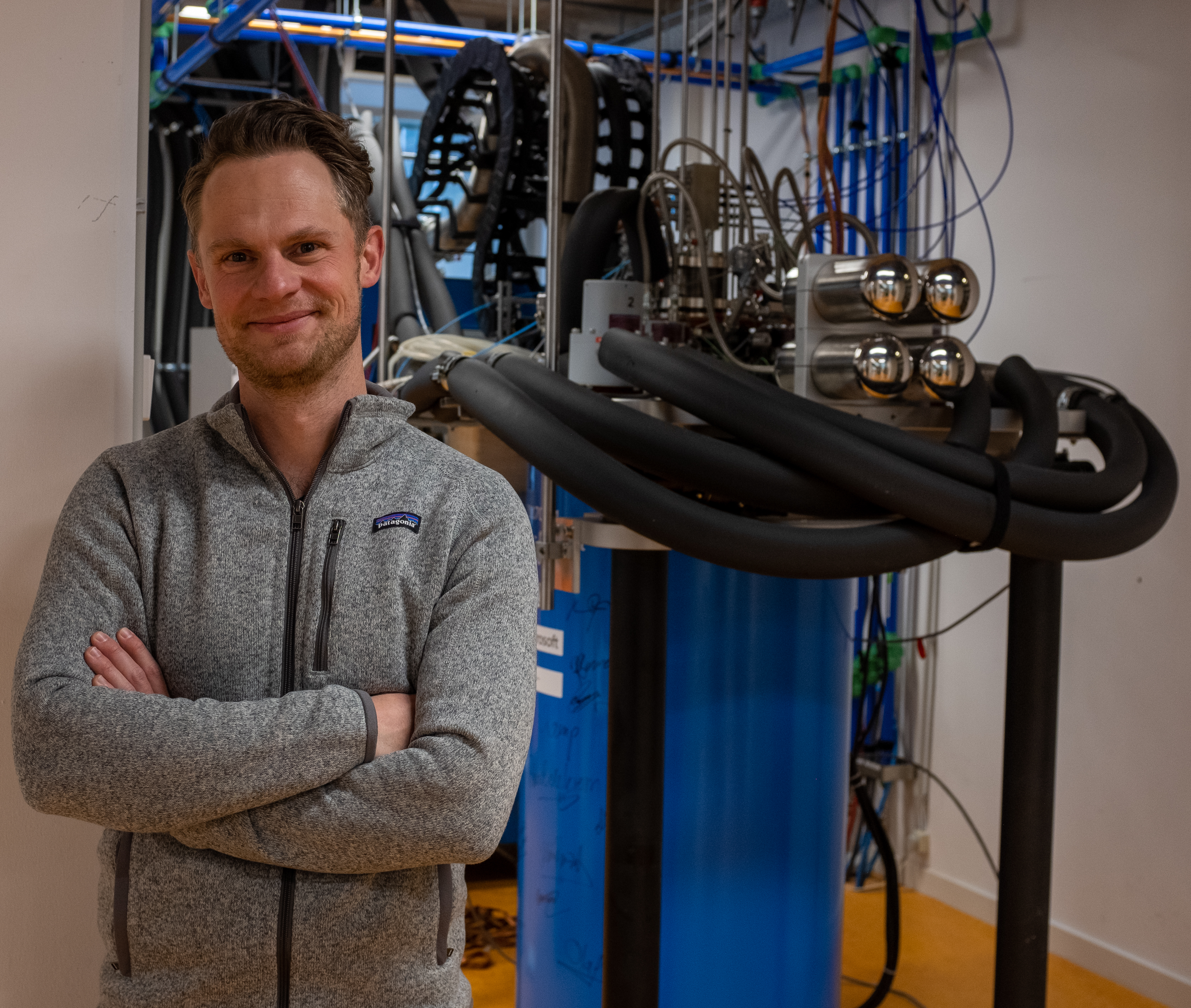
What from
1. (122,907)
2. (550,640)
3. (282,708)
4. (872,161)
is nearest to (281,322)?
(282,708)

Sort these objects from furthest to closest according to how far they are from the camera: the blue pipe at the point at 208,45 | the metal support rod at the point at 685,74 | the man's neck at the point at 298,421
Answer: the blue pipe at the point at 208,45
the metal support rod at the point at 685,74
the man's neck at the point at 298,421

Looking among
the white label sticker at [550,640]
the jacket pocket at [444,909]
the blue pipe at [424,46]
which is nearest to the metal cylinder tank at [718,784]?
the white label sticker at [550,640]

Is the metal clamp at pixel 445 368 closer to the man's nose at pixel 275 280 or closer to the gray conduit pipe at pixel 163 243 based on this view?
the man's nose at pixel 275 280

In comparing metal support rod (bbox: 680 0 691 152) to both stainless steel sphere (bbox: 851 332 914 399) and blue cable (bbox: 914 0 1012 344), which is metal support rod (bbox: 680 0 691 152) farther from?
blue cable (bbox: 914 0 1012 344)

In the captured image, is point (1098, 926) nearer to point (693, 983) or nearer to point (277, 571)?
point (693, 983)

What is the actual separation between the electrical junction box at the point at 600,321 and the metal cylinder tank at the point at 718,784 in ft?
0.73

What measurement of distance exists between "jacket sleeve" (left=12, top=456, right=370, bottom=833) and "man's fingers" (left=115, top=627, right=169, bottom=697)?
0.13ft

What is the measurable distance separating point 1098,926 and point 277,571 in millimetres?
2734

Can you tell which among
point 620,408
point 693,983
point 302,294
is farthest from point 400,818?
point 693,983

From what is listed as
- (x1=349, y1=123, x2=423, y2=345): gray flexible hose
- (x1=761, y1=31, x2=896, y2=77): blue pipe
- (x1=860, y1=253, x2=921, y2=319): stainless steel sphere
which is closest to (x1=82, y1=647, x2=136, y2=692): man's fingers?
(x1=860, y1=253, x2=921, y2=319): stainless steel sphere

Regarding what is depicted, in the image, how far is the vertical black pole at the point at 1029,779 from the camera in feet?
6.70

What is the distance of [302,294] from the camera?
4.22 feet

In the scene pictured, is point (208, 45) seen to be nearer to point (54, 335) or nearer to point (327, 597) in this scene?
point (54, 335)

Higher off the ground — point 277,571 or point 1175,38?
point 1175,38
